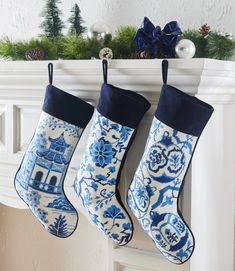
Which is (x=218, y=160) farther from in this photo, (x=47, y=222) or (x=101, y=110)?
(x=47, y=222)

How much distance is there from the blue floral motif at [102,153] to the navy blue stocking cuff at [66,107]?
10 centimetres

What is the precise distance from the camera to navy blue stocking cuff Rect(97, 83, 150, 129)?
3.28 ft

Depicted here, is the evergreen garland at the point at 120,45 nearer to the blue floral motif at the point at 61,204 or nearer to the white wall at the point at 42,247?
the blue floral motif at the point at 61,204

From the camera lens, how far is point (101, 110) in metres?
1.02

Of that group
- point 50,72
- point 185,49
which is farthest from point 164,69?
point 50,72

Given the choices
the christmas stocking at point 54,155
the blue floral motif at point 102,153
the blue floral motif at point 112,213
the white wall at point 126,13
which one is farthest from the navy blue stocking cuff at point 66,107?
the white wall at point 126,13

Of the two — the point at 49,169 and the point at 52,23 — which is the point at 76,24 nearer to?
the point at 52,23

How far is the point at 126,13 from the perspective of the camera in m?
1.33

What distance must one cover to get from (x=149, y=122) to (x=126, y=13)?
417mm

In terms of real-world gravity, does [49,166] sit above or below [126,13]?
below

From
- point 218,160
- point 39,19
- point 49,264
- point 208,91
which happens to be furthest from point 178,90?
point 49,264

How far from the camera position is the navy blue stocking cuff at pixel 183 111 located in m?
0.93

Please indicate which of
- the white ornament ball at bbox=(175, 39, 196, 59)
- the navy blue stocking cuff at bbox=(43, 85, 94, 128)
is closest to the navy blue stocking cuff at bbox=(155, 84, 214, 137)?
the white ornament ball at bbox=(175, 39, 196, 59)

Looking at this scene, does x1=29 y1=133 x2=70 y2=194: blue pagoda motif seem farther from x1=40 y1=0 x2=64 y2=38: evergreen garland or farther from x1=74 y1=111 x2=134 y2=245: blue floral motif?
x1=40 y1=0 x2=64 y2=38: evergreen garland
